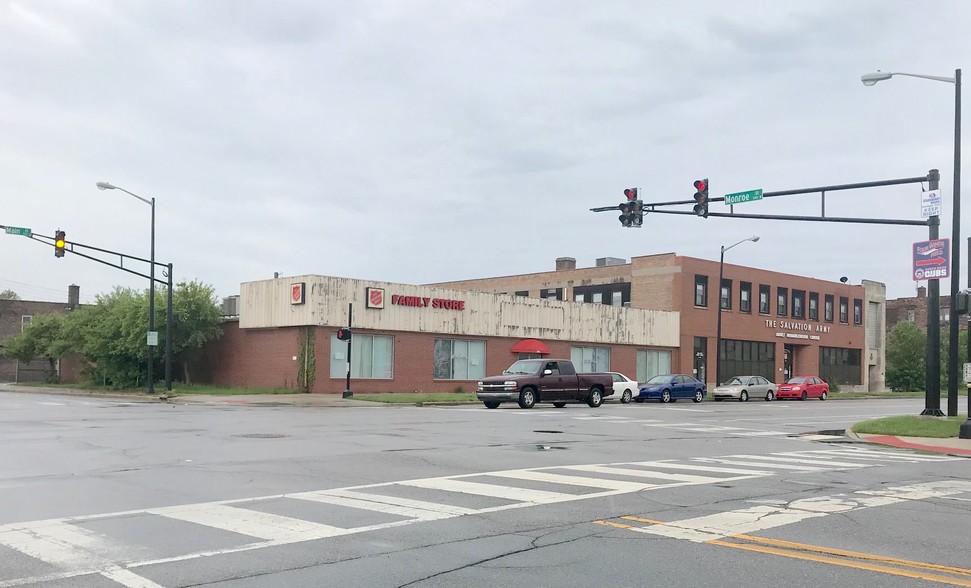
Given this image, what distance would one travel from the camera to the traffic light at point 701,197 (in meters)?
25.4

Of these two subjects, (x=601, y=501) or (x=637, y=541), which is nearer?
(x=637, y=541)

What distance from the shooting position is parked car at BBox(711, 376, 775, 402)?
50281mm

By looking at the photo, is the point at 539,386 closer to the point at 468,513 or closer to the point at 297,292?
the point at 297,292

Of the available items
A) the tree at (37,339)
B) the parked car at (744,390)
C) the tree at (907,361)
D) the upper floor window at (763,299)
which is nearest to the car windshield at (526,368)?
the parked car at (744,390)

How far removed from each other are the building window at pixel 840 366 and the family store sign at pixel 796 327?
171 centimetres

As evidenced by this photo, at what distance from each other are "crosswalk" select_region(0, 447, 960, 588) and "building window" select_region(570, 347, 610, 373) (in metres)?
40.4

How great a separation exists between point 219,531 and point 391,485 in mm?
3299

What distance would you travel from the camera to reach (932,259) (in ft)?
76.9

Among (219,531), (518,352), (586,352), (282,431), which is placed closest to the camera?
(219,531)

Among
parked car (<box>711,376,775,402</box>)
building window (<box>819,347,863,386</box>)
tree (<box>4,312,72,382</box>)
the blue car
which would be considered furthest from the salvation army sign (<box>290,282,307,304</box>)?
building window (<box>819,347,863,386</box>)

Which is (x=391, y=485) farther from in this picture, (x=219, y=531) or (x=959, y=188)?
(x=959, y=188)

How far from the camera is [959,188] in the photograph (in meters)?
24.5

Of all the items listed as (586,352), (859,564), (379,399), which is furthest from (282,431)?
(586,352)

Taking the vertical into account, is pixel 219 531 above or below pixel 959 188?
below
